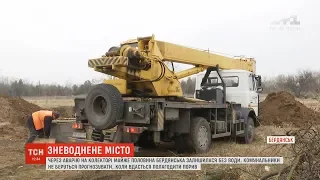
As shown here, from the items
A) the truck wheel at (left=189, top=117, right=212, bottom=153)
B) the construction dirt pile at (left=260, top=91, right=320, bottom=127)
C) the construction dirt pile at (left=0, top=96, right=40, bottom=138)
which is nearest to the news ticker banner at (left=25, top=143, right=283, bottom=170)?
the truck wheel at (left=189, top=117, right=212, bottom=153)

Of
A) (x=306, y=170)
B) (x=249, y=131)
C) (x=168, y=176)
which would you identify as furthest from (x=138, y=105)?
(x=249, y=131)

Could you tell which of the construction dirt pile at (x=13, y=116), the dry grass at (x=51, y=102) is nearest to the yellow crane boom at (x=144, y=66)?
the construction dirt pile at (x=13, y=116)

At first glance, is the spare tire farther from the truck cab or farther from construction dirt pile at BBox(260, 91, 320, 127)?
construction dirt pile at BBox(260, 91, 320, 127)

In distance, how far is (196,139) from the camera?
8875 mm

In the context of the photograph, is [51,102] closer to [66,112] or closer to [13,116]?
[66,112]

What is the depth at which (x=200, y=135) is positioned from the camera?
30.1 feet

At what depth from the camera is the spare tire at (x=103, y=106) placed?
7.39m

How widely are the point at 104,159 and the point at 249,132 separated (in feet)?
21.5

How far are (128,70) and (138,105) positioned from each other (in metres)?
0.96

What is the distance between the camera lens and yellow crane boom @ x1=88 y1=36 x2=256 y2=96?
26.1 feet

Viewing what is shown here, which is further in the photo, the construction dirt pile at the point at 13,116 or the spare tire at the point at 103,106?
the construction dirt pile at the point at 13,116

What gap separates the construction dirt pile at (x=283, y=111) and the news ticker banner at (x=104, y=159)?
927 cm

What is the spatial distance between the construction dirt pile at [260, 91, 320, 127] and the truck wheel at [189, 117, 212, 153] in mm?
7231

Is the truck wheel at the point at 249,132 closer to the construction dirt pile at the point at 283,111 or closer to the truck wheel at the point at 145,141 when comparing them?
the truck wheel at the point at 145,141
